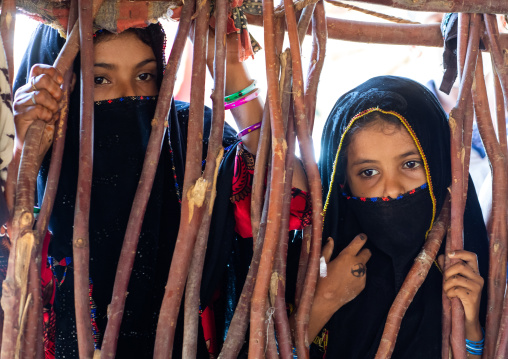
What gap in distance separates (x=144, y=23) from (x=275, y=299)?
0.64m

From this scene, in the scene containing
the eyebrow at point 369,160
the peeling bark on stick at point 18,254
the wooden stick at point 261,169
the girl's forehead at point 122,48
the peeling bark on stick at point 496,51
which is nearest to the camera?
the peeling bark on stick at point 18,254

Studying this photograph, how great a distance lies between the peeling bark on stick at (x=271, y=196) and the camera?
1048 millimetres

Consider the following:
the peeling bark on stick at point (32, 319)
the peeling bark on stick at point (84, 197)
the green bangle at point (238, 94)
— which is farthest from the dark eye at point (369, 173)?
the peeling bark on stick at point (32, 319)

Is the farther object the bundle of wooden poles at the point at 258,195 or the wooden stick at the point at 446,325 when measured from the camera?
the wooden stick at the point at 446,325

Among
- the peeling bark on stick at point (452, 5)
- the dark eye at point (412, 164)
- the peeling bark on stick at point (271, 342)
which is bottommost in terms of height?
the peeling bark on stick at point (271, 342)

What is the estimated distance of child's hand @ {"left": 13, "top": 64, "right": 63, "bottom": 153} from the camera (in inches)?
40.9

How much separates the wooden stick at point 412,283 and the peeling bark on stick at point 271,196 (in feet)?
1.00

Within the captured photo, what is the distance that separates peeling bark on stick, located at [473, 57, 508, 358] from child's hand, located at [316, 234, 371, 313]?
0.33 metres

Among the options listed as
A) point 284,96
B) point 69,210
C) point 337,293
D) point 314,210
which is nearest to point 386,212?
point 337,293

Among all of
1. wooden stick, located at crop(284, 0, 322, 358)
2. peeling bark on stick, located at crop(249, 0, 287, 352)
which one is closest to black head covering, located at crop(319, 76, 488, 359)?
wooden stick, located at crop(284, 0, 322, 358)

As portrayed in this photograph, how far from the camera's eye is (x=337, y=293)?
56.6 inches

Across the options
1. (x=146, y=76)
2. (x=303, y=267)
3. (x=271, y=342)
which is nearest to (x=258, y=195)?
(x=303, y=267)

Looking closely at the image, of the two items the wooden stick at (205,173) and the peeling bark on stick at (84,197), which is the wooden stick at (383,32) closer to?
the wooden stick at (205,173)

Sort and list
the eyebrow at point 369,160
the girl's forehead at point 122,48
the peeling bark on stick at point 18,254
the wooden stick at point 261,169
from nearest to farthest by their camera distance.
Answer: the peeling bark on stick at point 18,254 < the wooden stick at point 261,169 < the girl's forehead at point 122,48 < the eyebrow at point 369,160
